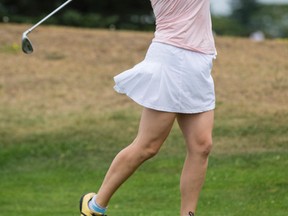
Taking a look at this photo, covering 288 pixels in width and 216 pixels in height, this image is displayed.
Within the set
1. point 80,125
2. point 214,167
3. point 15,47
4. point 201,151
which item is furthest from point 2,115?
point 201,151

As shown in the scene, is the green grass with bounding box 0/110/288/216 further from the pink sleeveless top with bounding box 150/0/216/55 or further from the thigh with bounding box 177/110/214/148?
the pink sleeveless top with bounding box 150/0/216/55

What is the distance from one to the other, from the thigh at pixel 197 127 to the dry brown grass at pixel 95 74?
5384 millimetres

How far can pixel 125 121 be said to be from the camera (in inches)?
483

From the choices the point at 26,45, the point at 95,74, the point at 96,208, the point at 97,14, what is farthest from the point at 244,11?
the point at 96,208

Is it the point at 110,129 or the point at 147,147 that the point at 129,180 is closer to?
the point at 110,129

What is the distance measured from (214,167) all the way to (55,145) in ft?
7.02

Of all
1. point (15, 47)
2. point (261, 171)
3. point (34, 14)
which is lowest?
point (34, 14)

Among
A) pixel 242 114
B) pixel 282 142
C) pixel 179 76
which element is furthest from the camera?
pixel 242 114

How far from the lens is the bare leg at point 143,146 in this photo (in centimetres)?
652

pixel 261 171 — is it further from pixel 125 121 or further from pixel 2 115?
pixel 2 115

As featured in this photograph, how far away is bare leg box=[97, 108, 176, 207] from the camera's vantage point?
6.52 m

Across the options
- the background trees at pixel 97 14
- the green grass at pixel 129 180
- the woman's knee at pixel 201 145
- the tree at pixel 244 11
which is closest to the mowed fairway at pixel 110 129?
the green grass at pixel 129 180

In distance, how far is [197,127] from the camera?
21.4 ft

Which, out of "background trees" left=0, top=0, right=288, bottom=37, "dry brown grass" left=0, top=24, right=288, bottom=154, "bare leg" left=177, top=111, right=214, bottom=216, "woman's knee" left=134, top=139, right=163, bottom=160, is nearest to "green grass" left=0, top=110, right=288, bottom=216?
"dry brown grass" left=0, top=24, right=288, bottom=154
